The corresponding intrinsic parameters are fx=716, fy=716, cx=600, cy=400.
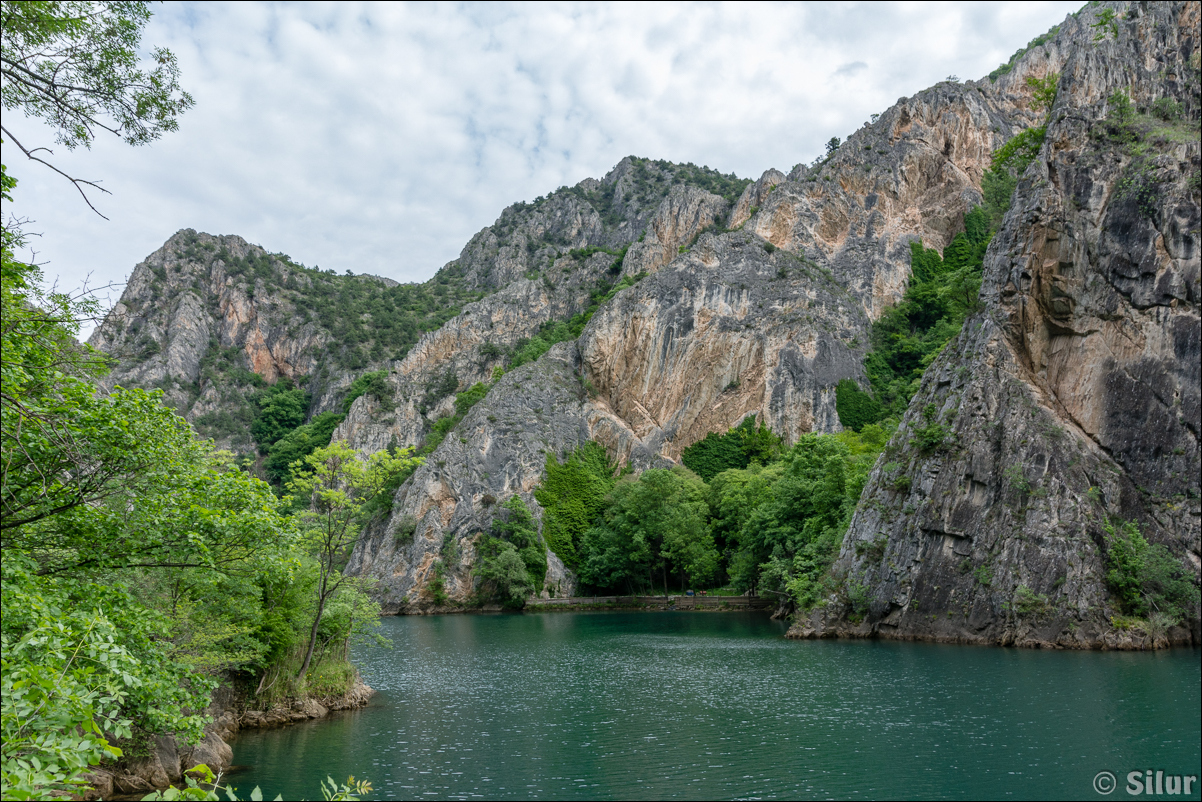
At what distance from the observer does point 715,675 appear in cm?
2862

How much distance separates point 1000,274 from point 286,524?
142 ft

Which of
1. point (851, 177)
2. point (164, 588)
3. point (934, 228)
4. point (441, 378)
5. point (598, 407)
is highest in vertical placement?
point (851, 177)

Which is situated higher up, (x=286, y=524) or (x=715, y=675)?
(x=286, y=524)

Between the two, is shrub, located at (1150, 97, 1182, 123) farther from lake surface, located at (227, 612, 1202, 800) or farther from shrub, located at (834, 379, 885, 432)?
shrub, located at (834, 379, 885, 432)

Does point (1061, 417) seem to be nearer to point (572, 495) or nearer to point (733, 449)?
point (733, 449)

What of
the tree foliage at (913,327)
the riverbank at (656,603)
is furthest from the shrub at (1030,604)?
the tree foliage at (913,327)

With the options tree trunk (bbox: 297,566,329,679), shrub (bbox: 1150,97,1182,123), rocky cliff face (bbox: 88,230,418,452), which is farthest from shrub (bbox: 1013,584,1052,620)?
rocky cliff face (bbox: 88,230,418,452)

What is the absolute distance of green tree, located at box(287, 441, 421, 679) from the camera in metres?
23.0

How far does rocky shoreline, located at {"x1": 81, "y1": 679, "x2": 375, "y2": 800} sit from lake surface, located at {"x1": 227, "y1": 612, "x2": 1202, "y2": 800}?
78 cm

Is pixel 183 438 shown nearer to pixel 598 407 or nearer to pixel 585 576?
pixel 585 576

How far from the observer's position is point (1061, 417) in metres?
39.1

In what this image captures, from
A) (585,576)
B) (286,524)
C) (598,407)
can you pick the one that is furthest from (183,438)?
(598,407)

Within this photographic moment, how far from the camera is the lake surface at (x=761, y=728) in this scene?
15.2 meters

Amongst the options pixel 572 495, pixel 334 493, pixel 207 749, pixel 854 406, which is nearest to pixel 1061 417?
pixel 334 493
